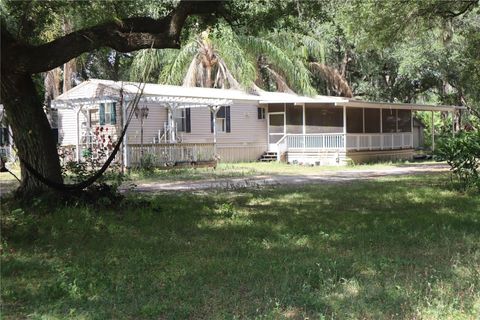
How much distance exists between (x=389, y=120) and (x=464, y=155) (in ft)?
59.6

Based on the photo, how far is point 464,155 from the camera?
11.9 metres

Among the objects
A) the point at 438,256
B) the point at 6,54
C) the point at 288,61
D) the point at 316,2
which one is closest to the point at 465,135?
the point at 316,2

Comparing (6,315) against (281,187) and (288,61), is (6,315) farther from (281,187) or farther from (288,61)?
(288,61)

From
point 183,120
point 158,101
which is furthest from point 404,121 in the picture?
point 158,101

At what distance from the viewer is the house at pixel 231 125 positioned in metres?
21.4

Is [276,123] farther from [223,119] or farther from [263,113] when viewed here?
[223,119]

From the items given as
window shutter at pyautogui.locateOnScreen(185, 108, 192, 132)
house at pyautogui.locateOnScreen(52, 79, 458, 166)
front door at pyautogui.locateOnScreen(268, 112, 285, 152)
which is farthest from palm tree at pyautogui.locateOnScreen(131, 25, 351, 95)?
window shutter at pyautogui.locateOnScreen(185, 108, 192, 132)

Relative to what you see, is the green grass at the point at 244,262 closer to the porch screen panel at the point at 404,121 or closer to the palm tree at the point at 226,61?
the palm tree at the point at 226,61

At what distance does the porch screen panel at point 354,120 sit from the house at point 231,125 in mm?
48

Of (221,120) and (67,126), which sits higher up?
(221,120)

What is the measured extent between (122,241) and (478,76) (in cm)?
1547

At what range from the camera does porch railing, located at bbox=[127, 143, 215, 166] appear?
20203mm

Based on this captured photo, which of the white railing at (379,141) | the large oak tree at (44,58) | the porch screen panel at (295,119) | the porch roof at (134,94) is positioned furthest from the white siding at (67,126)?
the large oak tree at (44,58)

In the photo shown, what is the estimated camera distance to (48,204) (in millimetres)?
8992
